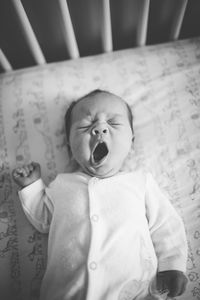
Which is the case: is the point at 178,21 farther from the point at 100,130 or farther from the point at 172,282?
the point at 172,282

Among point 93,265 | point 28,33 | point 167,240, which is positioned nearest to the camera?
point 93,265

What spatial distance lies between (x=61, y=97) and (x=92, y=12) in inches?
14.9

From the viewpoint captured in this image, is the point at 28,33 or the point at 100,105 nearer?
the point at 100,105

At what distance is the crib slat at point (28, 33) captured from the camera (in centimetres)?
101

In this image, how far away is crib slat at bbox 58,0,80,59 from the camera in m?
1.03

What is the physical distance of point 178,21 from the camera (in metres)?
1.19

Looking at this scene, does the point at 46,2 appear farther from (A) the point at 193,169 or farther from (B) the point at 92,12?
(A) the point at 193,169

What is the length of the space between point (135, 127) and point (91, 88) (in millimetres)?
272

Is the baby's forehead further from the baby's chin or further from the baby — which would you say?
the baby's chin

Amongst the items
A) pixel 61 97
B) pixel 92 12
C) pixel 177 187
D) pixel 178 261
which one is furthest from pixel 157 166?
pixel 92 12

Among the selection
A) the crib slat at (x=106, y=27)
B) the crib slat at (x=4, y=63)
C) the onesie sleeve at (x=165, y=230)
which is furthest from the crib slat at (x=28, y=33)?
the onesie sleeve at (x=165, y=230)

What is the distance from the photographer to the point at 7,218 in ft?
3.34

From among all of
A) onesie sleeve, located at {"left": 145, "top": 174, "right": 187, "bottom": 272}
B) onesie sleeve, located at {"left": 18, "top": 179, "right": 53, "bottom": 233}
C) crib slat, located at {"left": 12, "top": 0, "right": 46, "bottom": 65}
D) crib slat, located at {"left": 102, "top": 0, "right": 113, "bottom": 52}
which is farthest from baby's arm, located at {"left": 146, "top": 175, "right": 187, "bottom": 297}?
crib slat, located at {"left": 12, "top": 0, "right": 46, "bottom": 65}

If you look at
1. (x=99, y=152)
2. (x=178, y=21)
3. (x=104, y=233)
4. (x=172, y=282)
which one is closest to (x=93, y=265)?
(x=104, y=233)
